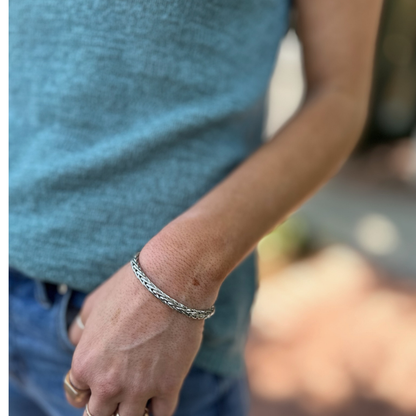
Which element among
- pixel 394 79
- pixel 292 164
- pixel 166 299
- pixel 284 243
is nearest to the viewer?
pixel 166 299

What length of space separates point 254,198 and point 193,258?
0.12 m

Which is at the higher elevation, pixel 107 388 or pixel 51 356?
pixel 107 388

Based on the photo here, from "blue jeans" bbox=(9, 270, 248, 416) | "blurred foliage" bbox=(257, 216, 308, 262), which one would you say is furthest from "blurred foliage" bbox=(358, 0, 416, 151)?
"blue jeans" bbox=(9, 270, 248, 416)

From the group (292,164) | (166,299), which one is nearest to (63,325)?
(166,299)

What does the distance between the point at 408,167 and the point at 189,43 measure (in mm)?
2837

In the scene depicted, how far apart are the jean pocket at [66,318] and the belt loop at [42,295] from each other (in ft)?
0.08

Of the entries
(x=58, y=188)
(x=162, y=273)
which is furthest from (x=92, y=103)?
(x=162, y=273)

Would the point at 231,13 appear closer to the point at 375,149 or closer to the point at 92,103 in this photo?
the point at 92,103

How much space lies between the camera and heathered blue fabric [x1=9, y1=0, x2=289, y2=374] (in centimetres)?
55

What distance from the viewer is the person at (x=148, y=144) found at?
542 mm

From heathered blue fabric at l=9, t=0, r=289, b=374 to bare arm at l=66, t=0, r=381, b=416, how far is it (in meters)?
0.08

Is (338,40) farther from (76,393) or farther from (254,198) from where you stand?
(76,393)

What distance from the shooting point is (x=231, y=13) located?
0.57 m

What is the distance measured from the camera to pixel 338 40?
0.60 m
